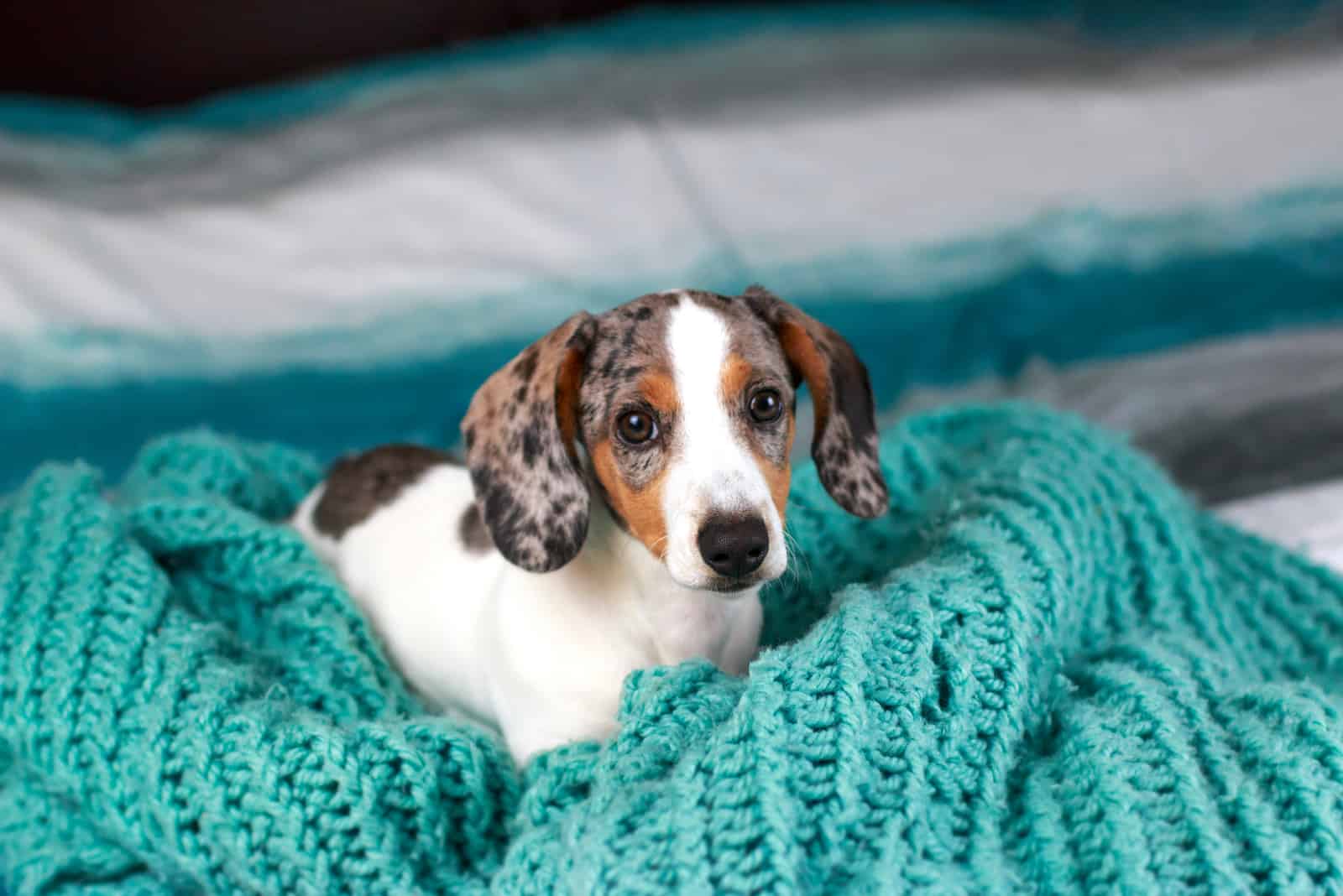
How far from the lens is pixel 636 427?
145cm

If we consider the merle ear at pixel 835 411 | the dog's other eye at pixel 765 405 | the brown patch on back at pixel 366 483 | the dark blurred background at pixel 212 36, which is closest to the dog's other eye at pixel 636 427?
the dog's other eye at pixel 765 405

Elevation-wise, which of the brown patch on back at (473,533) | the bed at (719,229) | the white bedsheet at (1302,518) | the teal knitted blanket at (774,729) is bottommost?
the teal knitted blanket at (774,729)

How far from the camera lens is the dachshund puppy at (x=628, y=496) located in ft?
4.61

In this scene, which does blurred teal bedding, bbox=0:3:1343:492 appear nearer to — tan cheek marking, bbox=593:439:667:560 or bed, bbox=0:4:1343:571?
bed, bbox=0:4:1343:571

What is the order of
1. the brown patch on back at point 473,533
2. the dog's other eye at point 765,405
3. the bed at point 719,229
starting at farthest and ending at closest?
1. the bed at point 719,229
2. the brown patch on back at point 473,533
3. the dog's other eye at point 765,405

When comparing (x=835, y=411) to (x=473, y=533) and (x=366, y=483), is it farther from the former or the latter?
(x=366, y=483)

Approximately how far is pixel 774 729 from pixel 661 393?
15.9 inches

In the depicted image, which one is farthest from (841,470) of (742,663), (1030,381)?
(1030,381)

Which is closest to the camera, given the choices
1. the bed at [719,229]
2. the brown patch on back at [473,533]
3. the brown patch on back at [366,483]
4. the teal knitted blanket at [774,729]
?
the teal knitted blanket at [774,729]

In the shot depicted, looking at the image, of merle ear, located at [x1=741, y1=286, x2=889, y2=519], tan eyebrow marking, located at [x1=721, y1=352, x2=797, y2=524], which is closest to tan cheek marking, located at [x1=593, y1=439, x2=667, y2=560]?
tan eyebrow marking, located at [x1=721, y1=352, x2=797, y2=524]

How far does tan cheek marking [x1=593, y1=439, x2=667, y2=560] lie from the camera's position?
4.69 ft

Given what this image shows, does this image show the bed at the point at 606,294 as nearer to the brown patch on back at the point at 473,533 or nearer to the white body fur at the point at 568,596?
the white body fur at the point at 568,596

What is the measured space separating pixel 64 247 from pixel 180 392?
1.64ft

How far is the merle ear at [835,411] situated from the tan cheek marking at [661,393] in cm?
21
